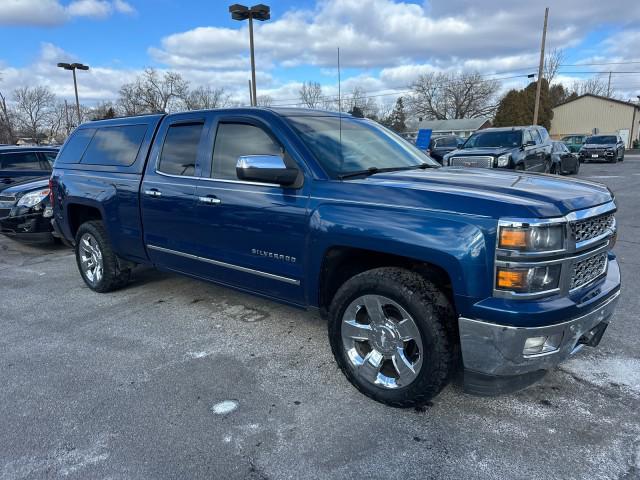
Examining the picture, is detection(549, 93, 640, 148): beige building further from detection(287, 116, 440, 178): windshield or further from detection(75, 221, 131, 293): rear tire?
detection(75, 221, 131, 293): rear tire

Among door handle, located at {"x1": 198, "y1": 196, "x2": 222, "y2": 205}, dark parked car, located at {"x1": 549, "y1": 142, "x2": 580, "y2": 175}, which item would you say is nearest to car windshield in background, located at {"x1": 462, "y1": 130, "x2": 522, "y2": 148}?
dark parked car, located at {"x1": 549, "y1": 142, "x2": 580, "y2": 175}

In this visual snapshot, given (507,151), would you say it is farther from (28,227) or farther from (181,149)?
(28,227)

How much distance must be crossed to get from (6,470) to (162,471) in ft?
2.67

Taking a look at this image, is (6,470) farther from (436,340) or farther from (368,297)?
(436,340)

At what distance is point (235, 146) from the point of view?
3.79 m

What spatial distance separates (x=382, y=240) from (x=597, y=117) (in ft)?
212

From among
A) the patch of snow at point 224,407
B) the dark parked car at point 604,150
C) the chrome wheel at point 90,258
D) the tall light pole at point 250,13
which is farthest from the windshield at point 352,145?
the dark parked car at point 604,150

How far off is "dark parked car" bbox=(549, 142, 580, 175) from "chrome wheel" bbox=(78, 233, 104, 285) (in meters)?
13.3

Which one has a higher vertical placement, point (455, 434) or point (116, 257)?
point (116, 257)

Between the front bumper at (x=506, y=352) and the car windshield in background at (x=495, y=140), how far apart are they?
10.8m

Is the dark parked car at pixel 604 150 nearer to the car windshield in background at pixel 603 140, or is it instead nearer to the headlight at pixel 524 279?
the car windshield in background at pixel 603 140

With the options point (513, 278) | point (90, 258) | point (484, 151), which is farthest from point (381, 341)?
point (484, 151)

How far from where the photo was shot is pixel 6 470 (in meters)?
2.46

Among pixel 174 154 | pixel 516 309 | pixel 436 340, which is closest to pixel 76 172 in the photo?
pixel 174 154
